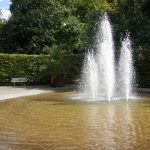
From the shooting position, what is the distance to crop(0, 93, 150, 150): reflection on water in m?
9.84

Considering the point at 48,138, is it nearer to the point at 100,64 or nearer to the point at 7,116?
the point at 7,116

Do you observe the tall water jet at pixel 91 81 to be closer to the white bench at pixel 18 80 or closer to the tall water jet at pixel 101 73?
the tall water jet at pixel 101 73

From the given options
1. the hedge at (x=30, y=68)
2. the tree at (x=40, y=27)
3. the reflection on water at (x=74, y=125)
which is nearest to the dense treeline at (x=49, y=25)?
the tree at (x=40, y=27)

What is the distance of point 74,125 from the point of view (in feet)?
40.4

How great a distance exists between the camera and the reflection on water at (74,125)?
32.3 feet

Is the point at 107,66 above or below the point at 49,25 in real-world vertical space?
below

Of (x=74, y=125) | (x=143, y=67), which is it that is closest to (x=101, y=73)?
(x=143, y=67)

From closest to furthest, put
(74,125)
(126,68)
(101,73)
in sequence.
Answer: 1. (74,125)
2. (101,73)
3. (126,68)

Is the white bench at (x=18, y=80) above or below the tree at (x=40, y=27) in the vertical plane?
below

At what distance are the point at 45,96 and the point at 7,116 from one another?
22.8 feet

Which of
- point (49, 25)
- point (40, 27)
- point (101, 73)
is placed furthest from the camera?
point (49, 25)

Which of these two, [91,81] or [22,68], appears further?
[22,68]

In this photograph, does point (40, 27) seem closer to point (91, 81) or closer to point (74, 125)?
point (91, 81)

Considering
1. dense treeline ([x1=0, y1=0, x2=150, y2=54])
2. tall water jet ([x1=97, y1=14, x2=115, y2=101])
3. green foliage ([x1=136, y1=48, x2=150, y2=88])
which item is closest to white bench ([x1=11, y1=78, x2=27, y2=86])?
tall water jet ([x1=97, y1=14, x2=115, y2=101])
